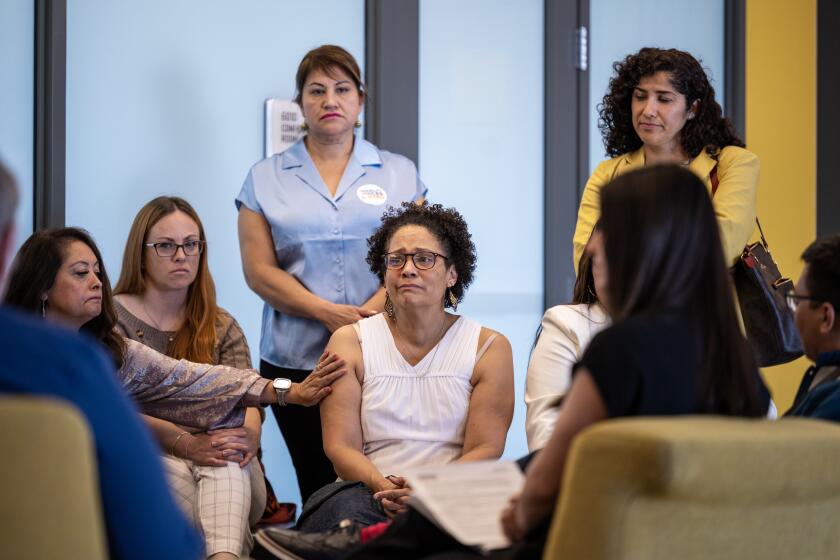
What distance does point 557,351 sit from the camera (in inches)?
114

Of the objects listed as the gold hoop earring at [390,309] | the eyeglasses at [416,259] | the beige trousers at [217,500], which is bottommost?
the beige trousers at [217,500]

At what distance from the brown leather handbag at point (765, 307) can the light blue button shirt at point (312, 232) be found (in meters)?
1.13

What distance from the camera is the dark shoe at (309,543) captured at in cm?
229

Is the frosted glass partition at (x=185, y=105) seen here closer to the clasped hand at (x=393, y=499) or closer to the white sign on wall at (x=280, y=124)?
the white sign on wall at (x=280, y=124)

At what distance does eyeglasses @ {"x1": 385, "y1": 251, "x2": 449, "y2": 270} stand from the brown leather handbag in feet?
2.93

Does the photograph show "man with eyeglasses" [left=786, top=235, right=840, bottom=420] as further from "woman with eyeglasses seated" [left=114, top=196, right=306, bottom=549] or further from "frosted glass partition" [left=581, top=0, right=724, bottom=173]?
"frosted glass partition" [left=581, top=0, right=724, bottom=173]

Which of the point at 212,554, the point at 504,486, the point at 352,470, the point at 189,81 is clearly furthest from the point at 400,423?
the point at 189,81

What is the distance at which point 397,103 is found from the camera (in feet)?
14.2

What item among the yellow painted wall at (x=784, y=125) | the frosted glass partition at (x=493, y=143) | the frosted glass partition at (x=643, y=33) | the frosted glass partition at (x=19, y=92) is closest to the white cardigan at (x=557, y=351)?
the frosted glass partition at (x=493, y=143)

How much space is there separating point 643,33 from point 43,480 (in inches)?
171

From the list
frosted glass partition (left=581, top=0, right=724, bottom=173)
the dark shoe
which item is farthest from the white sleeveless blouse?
frosted glass partition (left=581, top=0, right=724, bottom=173)

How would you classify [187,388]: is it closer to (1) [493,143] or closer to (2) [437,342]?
(2) [437,342]

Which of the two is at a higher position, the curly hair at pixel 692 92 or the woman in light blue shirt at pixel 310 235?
the curly hair at pixel 692 92

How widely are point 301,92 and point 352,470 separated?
1352 mm
